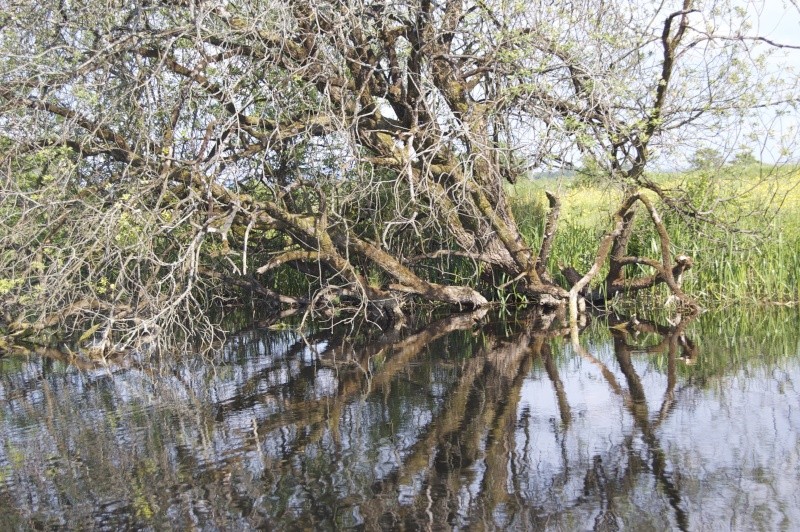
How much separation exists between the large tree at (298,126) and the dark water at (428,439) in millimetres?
1542

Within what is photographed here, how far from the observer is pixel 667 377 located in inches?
289

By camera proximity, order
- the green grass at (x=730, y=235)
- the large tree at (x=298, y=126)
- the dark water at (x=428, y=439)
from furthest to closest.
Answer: the green grass at (x=730, y=235) → the large tree at (x=298, y=126) → the dark water at (x=428, y=439)

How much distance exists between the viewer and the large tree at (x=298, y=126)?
9.08 meters

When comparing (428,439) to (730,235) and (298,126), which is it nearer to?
(298,126)

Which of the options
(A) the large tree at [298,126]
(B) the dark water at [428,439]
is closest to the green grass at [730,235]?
(A) the large tree at [298,126]

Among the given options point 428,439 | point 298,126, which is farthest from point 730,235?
point 428,439

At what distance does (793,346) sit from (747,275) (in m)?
3.68

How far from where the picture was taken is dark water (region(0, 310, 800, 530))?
14.8 ft

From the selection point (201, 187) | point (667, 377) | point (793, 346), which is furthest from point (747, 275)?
point (201, 187)

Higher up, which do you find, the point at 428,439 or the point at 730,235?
the point at 730,235

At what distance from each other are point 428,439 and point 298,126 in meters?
5.24

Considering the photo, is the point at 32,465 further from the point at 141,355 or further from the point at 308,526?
the point at 141,355

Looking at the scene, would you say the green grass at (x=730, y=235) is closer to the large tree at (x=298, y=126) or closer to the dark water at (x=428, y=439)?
the large tree at (x=298, y=126)

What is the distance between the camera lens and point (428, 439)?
5770mm
